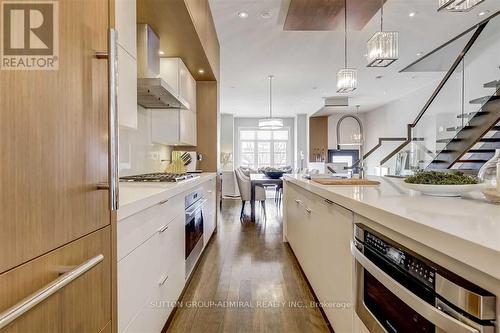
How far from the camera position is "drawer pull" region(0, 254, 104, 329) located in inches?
21.5

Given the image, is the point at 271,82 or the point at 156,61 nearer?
Result: the point at 156,61

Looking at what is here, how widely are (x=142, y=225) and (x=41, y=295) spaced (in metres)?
0.71

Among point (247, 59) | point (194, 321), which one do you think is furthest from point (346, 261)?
point (247, 59)

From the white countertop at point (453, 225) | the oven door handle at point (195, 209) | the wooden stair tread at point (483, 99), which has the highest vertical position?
the wooden stair tread at point (483, 99)

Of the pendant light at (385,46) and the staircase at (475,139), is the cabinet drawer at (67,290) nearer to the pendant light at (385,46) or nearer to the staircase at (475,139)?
the pendant light at (385,46)

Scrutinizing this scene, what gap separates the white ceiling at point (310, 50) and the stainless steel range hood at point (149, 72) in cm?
101

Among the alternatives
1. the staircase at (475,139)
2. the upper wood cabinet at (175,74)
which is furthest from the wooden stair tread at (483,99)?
the upper wood cabinet at (175,74)

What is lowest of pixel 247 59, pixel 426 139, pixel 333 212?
pixel 333 212

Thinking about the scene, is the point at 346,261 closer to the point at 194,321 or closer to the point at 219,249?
the point at 194,321

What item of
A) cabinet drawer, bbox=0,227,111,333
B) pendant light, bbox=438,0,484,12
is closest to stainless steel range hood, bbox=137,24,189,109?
cabinet drawer, bbox=0,227,111,333

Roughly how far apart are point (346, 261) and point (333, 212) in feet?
0.97

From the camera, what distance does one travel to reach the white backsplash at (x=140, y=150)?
251 centimetres

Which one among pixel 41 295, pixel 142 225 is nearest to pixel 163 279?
pixel 142 225

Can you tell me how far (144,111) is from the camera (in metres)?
3.09
